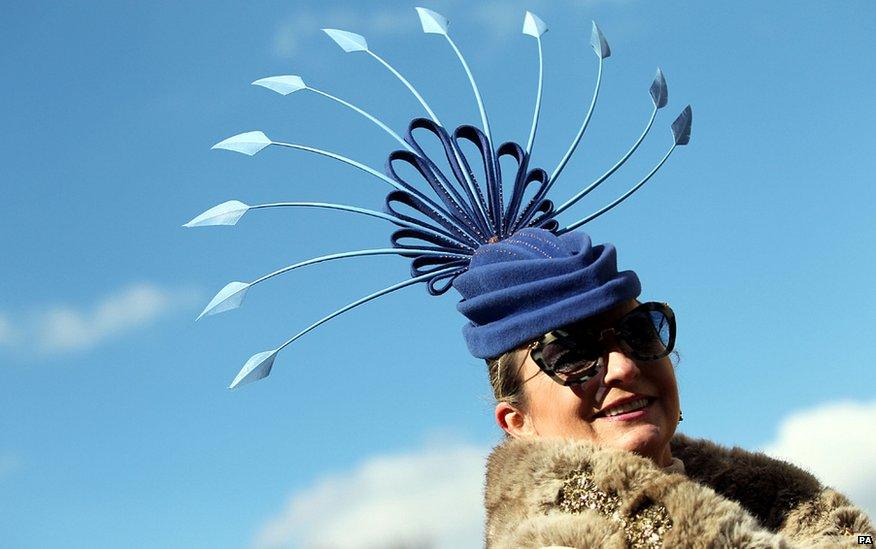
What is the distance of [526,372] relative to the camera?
3.33 metres

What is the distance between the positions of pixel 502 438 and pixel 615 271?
621 millimetres

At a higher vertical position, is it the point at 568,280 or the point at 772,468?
the point at 568,280

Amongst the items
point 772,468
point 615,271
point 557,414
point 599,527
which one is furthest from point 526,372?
point 772,468

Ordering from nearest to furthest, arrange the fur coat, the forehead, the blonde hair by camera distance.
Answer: the fur coat
the forehead
the blonde hair

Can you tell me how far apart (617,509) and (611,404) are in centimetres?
43

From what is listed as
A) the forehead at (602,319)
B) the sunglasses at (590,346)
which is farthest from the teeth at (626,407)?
the forehead at (602,319)

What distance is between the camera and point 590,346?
10.6 feet

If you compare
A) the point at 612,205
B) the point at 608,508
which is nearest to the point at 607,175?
the point at 612,205

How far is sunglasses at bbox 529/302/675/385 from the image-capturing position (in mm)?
3189

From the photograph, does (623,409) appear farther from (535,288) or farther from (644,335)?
(535,288)

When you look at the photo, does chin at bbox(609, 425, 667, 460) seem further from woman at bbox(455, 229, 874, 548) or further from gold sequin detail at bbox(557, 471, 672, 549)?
gold sequin detail at bbox(557, 471, 672, 549)

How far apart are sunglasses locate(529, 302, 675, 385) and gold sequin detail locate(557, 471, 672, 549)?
A: 1.25ft

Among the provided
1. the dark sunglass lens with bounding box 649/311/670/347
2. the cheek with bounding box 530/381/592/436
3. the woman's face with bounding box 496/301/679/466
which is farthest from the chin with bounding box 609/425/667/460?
the dark sunglass lens with bounding box 649/311/670/347

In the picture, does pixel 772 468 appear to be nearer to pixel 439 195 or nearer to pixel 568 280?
pixel 568 280
